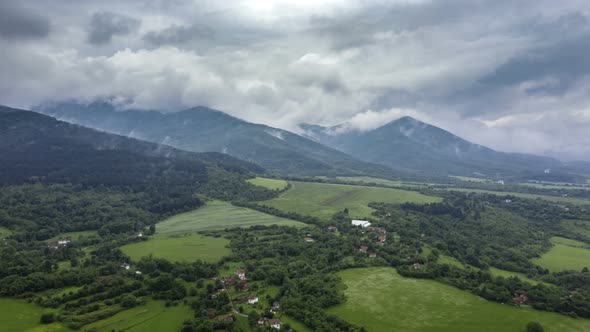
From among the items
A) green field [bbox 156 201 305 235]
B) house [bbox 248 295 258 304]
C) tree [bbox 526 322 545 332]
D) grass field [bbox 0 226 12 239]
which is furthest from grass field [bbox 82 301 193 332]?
grass field [bbox 0 226 12 239]

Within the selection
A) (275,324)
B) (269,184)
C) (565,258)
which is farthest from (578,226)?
(275,324)

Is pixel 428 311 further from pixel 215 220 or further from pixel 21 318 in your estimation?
pixel 215 220

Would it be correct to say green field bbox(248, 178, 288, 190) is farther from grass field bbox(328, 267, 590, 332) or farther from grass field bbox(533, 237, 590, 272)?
grass field bbox(533, 237, 590, 272)

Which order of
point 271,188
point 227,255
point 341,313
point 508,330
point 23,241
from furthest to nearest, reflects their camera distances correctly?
point 271,188 < point 23,241 < point 227,255 < point 341,313 < point 508,330

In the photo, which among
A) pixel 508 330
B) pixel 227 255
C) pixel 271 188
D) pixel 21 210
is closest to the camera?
pixel 508 330

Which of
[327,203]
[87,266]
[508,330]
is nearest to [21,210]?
[87,266]

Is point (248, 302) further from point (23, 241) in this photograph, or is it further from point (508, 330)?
point (23, 241)

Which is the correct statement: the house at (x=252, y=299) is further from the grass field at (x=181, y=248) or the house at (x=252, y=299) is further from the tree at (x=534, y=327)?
the tree at (x=534, y=327)
